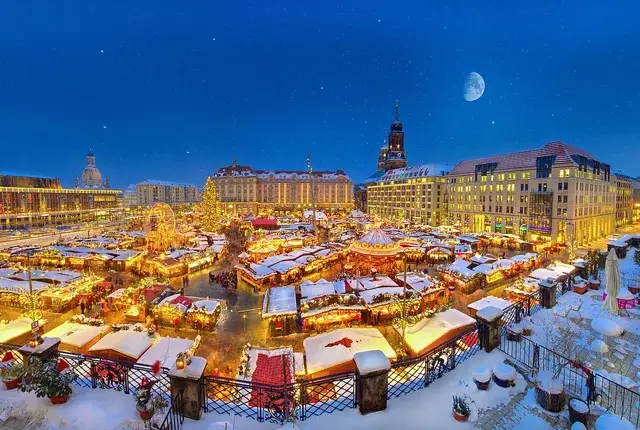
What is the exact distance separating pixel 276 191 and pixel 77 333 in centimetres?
9221

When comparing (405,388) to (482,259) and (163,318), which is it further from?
(482,259)

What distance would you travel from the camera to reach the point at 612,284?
11.1 m

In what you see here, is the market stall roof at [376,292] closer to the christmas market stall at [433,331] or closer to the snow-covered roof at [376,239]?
the christmas market stall at [433,331]

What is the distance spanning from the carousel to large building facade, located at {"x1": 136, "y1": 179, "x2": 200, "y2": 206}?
122 m

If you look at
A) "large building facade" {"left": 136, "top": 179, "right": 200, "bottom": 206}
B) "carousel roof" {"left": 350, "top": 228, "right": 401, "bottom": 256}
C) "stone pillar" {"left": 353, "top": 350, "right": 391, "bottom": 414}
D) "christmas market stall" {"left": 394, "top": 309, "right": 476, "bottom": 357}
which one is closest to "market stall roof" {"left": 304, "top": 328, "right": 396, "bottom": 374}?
"christmas market stall" {"left": 394, "top": 309, "right": 476, "bottom": 357}

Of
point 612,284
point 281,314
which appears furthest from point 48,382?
point 612,284

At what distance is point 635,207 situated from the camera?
72.0m

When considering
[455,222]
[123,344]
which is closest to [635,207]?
[455,222]

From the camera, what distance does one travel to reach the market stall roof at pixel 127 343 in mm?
12453

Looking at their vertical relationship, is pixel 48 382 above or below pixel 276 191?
below

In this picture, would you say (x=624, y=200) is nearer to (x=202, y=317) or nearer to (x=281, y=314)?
(x=281, y=314)

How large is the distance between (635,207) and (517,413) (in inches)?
3801

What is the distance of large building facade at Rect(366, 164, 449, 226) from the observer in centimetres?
7112

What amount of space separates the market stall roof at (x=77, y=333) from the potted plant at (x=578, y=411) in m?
17.0
